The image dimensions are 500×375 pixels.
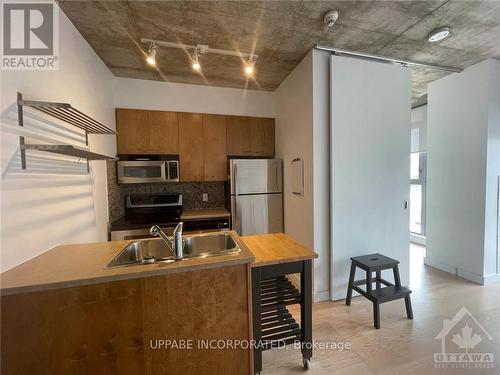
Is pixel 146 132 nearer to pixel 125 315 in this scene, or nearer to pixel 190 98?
pixel 190 98

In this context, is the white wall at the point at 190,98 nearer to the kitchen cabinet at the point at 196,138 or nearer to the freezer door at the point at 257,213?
the kitchen cabinet at the point at 196,138

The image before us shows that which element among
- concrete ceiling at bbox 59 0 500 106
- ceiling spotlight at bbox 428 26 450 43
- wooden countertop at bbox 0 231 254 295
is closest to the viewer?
wooden countertop at bbox 0 231 254 295

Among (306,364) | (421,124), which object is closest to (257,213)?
(306,364)

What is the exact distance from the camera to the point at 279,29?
200 cm

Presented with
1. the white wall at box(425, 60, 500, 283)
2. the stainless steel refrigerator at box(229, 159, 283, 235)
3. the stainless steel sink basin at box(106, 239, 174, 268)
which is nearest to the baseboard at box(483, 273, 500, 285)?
the white wall at box(425, 60, 500, 283)

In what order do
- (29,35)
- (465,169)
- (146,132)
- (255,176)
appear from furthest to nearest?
(255,176) → (146,132) → (465,169) → (29,35)

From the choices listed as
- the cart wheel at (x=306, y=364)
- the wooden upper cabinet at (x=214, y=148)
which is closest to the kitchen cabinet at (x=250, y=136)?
the wooden upper cabinet at (x=214, y=148)

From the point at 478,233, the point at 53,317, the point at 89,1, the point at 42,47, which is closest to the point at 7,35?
the point at 42,47

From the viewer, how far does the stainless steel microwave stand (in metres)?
2.80

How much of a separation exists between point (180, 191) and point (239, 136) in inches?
48.8

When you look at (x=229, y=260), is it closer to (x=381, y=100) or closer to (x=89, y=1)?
(x=89, y=1)

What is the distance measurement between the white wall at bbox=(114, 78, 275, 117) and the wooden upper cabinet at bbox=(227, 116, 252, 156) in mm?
171

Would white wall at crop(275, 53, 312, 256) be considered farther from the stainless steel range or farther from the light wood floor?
the stainless steel range

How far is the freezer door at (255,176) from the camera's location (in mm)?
2996
